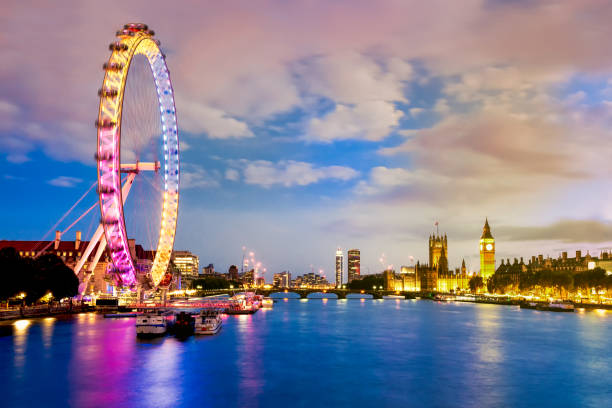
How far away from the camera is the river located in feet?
121

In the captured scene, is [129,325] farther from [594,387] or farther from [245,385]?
[594,387]

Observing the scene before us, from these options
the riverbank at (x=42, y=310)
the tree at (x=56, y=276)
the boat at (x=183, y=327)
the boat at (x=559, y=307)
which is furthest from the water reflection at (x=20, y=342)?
the boat at (x=559, y=307)

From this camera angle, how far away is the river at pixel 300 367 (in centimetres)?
3691

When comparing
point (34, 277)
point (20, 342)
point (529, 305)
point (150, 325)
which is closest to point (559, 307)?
point (529, 305)

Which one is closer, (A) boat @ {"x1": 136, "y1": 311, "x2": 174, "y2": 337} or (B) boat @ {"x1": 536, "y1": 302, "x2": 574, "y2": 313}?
(A) boat @ {"x1": 136, "y1": 311, "x2": 174, "y2": 337}

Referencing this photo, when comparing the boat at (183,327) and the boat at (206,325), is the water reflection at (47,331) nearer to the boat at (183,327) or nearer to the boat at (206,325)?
the boat at (183,327)

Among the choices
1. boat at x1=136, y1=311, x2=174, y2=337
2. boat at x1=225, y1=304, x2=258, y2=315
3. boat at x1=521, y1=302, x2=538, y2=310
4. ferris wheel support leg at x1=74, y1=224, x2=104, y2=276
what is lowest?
boat at x1=521, y1=302, x2=538, y2=310

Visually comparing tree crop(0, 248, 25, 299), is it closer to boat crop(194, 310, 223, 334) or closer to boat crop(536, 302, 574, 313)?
boat crop(194, 310, 223, 334)

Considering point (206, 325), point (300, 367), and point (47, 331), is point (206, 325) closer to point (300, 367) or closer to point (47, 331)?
point (47, 331)

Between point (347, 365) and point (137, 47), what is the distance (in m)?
39.0

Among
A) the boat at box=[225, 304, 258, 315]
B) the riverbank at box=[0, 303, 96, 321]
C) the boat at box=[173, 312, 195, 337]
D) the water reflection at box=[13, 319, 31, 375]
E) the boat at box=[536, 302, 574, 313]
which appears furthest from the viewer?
the boat at box=[536, 302, 574, 313]

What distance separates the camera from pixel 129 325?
75.5 meters

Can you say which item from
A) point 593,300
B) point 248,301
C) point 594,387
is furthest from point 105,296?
point 593,300

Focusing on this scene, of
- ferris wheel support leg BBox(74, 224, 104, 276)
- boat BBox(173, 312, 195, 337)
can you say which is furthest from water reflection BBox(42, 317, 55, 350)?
boat BBox(173, 312, 195, 337)
